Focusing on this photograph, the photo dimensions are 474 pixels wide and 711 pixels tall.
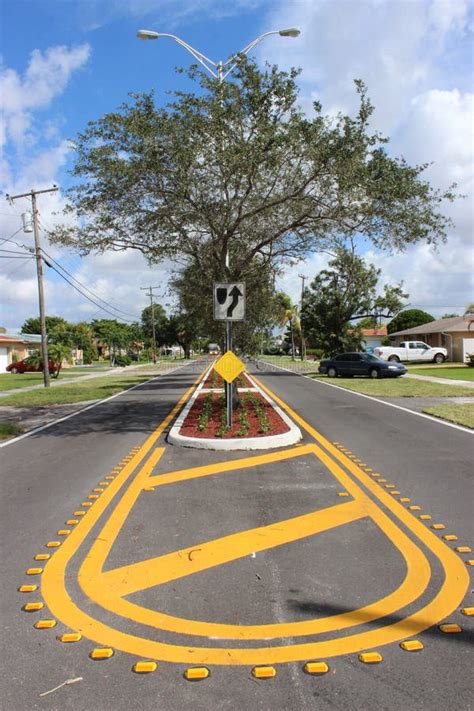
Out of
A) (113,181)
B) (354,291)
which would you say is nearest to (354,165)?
(113,181)

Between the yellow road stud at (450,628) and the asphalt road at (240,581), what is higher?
the asphalt road at (240,581)

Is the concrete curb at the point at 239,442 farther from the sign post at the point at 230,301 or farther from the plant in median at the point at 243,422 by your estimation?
the sign post at the point at 230,301

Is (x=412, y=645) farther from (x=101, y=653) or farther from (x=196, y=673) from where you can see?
(x=101, y=653)

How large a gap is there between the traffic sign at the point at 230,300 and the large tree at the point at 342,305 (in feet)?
81.7

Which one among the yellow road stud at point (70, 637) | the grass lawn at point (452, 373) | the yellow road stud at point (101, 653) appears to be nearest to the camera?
the yellow road stud at point (101, 653)

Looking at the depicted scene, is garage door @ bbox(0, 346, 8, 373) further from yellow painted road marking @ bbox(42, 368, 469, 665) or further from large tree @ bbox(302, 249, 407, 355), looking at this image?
yellow painted road marking @ bbox(42, 368, 469, 665)

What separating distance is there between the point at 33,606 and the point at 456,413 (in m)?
12.2

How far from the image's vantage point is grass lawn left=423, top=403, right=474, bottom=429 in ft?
41.5

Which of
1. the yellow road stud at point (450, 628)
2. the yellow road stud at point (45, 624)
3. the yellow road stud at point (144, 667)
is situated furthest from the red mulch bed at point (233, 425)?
the yellow road stud at point (144, 667)

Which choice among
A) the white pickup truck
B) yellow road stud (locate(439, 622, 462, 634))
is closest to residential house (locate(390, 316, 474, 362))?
the white pickup truck

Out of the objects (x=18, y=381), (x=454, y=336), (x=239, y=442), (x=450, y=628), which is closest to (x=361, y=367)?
(x=454, y=336)

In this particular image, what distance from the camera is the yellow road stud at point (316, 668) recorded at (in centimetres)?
312

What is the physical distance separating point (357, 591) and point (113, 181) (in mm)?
10215

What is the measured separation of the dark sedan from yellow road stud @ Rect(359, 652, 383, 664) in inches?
1037
